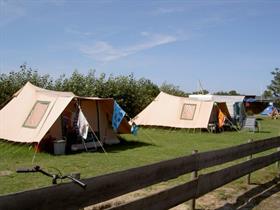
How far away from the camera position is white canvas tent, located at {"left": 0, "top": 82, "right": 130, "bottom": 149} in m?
12.7

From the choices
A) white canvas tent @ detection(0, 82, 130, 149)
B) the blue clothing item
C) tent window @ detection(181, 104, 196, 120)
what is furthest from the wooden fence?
tent window @ detection(181, 104, 196, 120)

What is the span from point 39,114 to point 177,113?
1084 cm

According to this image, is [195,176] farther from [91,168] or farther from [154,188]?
[91,168]

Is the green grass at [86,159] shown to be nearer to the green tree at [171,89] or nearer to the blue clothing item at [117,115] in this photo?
the blue clothing item at [117,115]

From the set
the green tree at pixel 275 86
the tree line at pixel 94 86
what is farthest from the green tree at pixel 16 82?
the green tree at pixel 275 86

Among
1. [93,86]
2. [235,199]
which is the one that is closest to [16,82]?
[93,86]

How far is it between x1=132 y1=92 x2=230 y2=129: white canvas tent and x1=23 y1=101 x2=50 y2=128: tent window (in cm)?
942

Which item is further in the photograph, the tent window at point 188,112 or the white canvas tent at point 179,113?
the tent window at point 188,112

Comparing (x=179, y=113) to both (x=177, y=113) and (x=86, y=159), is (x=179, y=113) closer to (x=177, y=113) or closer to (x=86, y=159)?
(x=177, y=113)

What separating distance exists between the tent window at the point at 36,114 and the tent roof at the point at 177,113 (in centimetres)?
942

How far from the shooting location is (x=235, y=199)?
681 cm

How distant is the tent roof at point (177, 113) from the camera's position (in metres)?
22.0

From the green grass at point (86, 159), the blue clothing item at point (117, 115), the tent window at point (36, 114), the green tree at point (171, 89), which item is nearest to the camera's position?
the green grass at point (86, 159)

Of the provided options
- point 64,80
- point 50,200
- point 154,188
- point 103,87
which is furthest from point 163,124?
point 50,200
